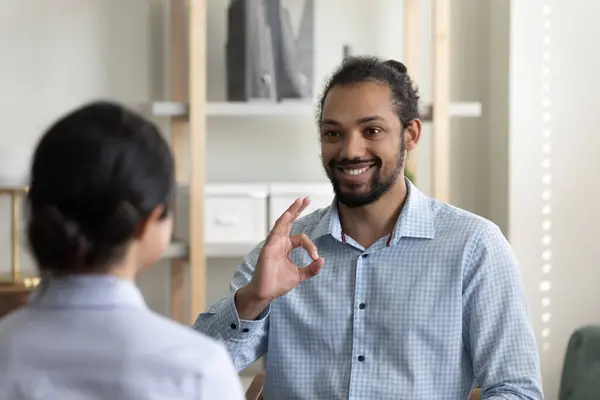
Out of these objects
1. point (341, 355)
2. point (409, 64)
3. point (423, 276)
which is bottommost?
point (341, 355)

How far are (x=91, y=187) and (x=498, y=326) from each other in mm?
993

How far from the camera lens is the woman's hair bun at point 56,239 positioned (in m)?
0.90

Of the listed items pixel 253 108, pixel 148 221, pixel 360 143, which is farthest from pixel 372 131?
pixel 253 108

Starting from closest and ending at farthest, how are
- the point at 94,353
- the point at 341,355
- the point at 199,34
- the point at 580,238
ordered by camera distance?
the point at 94,353
the point at 341,355
the point at 199,34
the point at 580,238

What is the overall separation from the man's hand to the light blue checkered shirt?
109 millimetres

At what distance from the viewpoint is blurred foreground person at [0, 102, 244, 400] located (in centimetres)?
87

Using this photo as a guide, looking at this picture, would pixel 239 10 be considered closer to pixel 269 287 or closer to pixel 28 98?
pixel 28 98

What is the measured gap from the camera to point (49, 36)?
3.18 m

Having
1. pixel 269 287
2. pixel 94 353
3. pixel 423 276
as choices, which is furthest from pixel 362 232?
pixel 94 353

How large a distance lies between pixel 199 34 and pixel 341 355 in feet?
4.58

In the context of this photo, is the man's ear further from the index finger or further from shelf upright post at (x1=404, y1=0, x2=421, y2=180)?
shelf upright post at (x1=404, y1=0, x2=421, y2=180)

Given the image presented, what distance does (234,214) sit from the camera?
296cm

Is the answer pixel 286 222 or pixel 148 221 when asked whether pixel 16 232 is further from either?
pixel 148 221

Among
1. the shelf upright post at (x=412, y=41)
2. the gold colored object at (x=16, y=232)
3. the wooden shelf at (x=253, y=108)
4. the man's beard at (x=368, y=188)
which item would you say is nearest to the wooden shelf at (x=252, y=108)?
the wooden shelf at (x=253, y=108)
